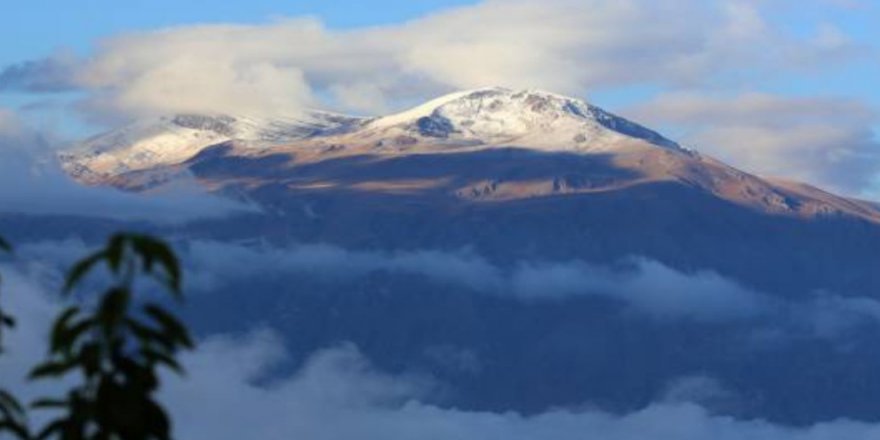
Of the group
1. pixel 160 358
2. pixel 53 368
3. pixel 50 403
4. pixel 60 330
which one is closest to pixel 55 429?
pixel 53 368

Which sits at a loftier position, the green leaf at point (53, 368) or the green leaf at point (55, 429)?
the green leaf at point (53, 368)

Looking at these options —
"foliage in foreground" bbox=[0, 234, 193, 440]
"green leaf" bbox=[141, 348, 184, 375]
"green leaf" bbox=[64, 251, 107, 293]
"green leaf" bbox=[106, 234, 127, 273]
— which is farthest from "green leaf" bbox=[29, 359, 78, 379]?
"green leaf" bbox=[106, 234, 127, 273]

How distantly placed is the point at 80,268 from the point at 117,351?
101cm

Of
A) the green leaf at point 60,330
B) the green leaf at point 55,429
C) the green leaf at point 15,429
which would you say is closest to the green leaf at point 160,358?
the green leaf at point 60,330

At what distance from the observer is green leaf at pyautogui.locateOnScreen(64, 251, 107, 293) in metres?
28.3

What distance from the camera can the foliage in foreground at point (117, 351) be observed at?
2833cm

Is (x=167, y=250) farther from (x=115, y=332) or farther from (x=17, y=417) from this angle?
(x=17, y=417)

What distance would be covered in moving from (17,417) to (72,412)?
50.1 inches

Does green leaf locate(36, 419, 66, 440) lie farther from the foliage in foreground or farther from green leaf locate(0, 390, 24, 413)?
green leaf locate(0, 390, 24, 413)

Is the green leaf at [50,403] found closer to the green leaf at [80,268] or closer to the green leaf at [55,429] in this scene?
the green leaf at [55,429]

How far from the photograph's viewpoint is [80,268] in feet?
92.8

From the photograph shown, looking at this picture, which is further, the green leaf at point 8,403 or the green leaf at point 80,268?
the green leaf at point 8,403

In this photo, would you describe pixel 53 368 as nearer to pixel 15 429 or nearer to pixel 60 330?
pixel 60 330

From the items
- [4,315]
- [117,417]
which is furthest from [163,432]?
[4,315]
